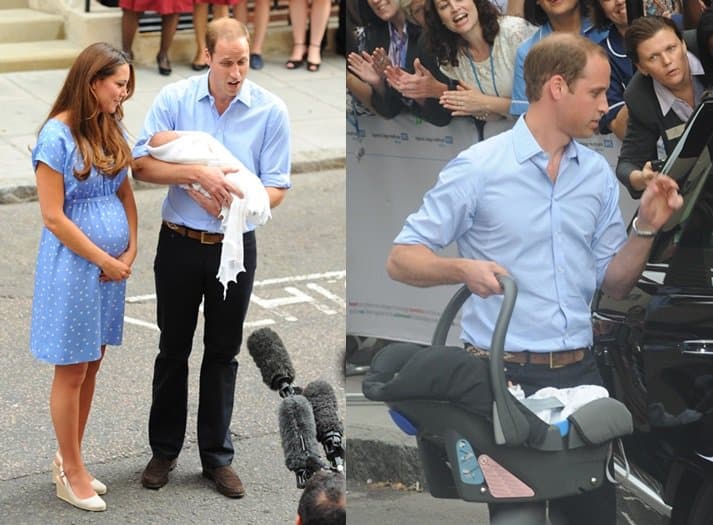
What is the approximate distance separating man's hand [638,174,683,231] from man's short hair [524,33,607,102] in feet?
1.01

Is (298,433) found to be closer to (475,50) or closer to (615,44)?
(475,50)

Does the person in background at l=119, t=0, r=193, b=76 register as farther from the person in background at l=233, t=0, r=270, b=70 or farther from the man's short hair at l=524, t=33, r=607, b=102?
the man's short hair at l=524, t=33, r=607, b=102

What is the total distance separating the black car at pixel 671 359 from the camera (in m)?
3.25

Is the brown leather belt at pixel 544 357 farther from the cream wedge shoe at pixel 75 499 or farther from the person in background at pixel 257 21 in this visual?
the person in background at pixel 257 21

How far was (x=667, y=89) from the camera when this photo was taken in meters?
3.16

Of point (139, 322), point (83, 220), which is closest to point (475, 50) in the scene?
point (83, 220)

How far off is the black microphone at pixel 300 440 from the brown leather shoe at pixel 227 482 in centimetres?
229

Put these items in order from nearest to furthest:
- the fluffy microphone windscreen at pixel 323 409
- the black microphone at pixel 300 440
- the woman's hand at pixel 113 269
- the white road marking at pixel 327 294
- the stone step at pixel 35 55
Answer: the black microphone at pixel 300 440 → the fluffy microphone windscreen at pixel 323 409 → the woman's hand at pixel 113 269 → the white road marking at pixel 327 294 → the stone step at pixel 35 55

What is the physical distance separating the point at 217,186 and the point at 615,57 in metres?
2.40

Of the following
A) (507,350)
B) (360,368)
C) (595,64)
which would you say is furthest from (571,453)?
(595,64)

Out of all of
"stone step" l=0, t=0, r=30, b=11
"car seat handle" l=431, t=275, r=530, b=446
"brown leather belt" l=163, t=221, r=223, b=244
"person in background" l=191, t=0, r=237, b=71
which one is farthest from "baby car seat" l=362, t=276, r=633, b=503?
"stone step" l=0, t=0, r=30, b=11

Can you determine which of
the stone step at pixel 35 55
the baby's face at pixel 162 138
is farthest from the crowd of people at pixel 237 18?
the baby's face at pixel 162 138

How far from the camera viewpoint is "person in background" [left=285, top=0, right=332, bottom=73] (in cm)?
1412

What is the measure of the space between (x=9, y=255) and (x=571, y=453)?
6688 mm
